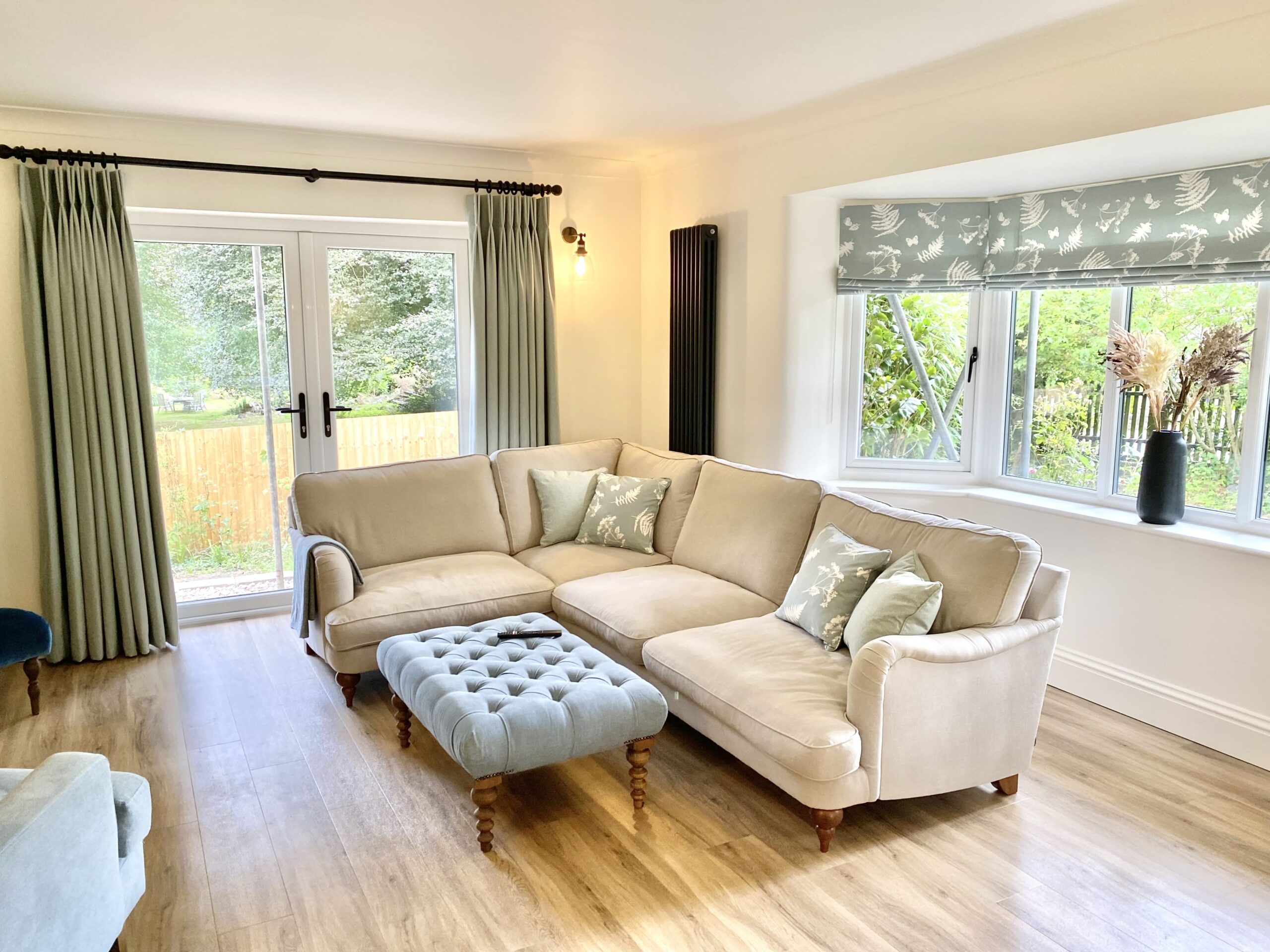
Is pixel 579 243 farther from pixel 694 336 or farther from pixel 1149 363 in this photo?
pixel 1149 363

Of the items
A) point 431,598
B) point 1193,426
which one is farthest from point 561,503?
point 1193,426

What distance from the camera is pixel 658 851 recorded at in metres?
2.66

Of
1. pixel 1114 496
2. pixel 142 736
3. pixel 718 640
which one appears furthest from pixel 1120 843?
pixel 142 736

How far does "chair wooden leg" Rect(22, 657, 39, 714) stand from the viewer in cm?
354

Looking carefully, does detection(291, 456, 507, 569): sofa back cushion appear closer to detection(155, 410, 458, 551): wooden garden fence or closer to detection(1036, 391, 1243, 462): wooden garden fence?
detection(155, 410, 458, 551): wooden garden fence

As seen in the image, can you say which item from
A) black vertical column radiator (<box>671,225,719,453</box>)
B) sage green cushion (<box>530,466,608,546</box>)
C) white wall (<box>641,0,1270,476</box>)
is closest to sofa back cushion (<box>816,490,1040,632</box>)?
white wall (<box>641,0,1270,476</box>)

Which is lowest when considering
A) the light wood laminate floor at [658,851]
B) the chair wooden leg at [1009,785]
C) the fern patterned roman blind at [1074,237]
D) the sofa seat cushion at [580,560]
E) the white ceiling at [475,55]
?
the light wood laminate floor at [658,851]

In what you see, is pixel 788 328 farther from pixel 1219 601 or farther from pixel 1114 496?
pixel 1219 601

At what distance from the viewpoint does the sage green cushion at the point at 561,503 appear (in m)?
4.53

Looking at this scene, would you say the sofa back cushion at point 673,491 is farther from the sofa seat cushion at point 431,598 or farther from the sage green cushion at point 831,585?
the sage green cushion at point 831,585

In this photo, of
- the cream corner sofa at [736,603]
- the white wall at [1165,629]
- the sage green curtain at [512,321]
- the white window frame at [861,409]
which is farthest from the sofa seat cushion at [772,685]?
the sage green curtain at [512,321]

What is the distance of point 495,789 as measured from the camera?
8.68 feet

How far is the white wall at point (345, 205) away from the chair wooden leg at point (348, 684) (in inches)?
67.0

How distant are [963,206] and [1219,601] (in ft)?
6.80
